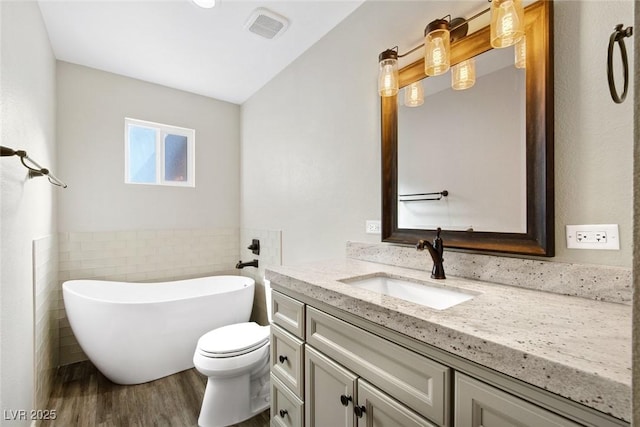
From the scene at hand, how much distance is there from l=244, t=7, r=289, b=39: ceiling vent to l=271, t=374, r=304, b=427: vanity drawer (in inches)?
86.9

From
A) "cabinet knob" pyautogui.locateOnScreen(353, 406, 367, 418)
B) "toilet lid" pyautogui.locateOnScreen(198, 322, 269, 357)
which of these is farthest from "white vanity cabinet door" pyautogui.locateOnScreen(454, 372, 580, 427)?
"toilet lid" pyautogui.locateOnScreen(198, 322, 269, 357)

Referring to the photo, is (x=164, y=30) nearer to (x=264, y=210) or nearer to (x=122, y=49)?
(x=122, y=49)

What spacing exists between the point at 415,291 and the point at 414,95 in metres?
1.01

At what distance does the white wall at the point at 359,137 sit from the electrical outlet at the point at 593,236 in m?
0.02

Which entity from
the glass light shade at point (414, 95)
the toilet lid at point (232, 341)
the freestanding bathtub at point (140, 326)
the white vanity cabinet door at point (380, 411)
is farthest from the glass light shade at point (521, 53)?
the freestanding bathtub at point (140, 326)

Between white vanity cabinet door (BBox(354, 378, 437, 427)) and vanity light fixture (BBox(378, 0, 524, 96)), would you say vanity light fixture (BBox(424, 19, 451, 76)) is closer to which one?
vanity light fixture (BBox(378, 0, 524, 96))

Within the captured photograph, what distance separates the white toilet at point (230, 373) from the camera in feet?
5.62

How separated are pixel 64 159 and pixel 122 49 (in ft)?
3.62

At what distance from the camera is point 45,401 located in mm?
1881

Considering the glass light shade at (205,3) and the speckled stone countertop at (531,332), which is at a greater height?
the glass light shade at (205,3)

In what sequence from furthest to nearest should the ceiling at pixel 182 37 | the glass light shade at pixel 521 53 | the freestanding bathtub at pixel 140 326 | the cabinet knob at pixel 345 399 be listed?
the freestanding bathtub at pixel 140 326 < the ceiling at pixel 182 37 < the glass light shade at pixel 521 53 < the cabinet knob at pixel 345 399

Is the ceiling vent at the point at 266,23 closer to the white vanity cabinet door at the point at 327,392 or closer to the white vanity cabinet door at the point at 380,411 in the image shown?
the white vanity cabinet door at the point at 327,392

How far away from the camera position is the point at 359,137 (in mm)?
1816

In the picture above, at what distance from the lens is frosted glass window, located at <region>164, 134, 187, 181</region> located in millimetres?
3094
